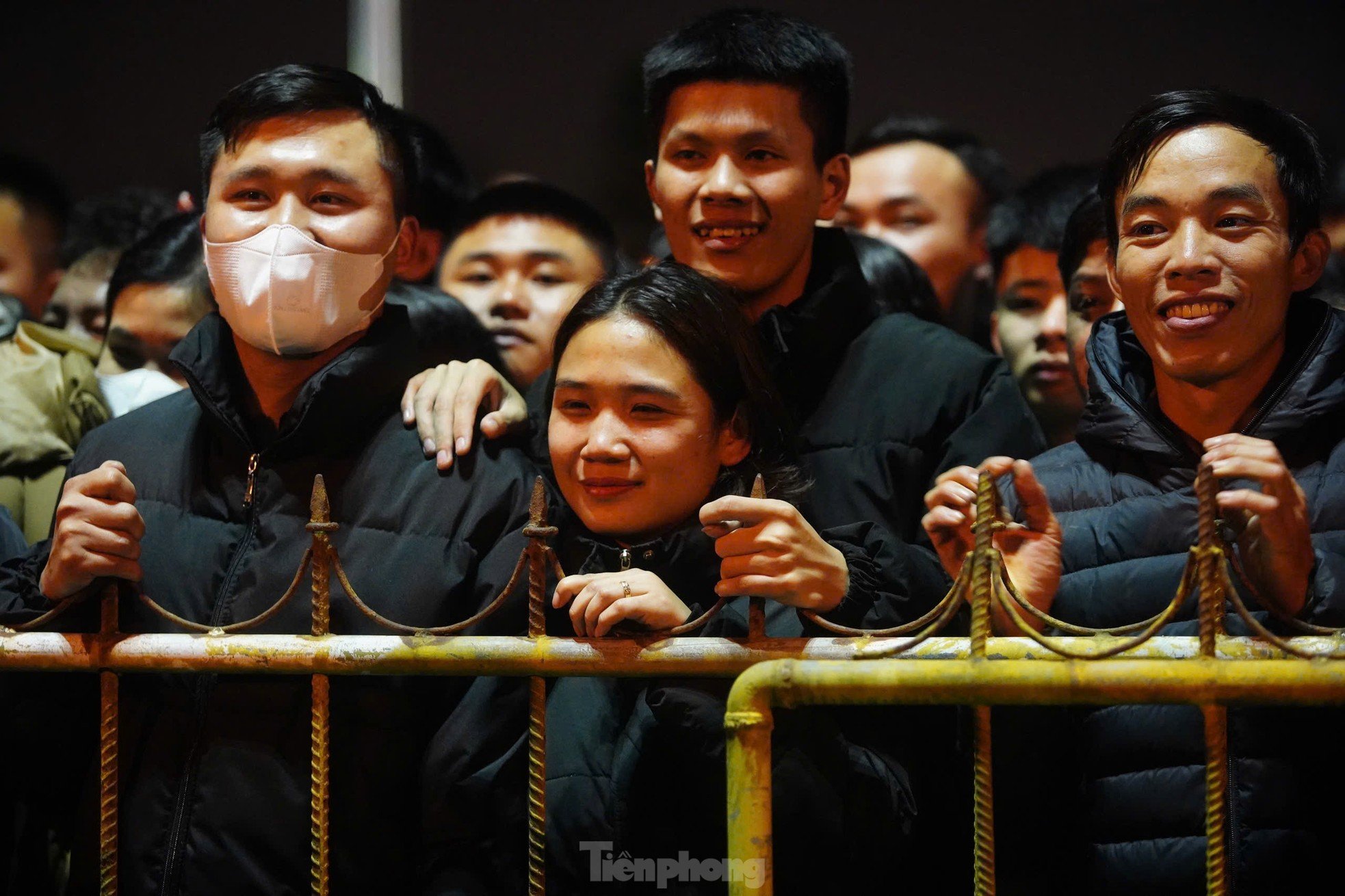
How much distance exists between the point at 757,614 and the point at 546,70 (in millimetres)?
3730

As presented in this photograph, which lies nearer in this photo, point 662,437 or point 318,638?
point 318,638

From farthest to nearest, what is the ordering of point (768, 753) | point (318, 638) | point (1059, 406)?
point (1059, 406)
point (318, 638)
point (768, 753)

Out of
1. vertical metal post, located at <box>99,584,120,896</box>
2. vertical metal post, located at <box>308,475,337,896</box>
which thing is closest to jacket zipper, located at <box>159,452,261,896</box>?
vertical metal post, located at <box>99,584,120,896</box>

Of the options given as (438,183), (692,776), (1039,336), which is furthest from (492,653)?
(438,183)

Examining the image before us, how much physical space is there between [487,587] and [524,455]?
33 centimetres

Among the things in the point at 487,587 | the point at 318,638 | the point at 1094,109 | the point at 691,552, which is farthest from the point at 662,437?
the point at 1094,109

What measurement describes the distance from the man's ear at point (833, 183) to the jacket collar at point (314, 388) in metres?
1.00

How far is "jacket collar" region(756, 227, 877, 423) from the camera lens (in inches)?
118

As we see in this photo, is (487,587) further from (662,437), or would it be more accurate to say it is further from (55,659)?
(55,659)

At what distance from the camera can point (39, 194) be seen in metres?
4.95

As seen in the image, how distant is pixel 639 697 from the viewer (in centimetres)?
245

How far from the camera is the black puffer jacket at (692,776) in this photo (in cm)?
228

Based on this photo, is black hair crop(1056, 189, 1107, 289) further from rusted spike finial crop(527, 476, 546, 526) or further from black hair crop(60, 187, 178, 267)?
black hair crop(60, 187, 178, 267)

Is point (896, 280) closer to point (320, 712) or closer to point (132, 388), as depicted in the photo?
point (132, 388)
